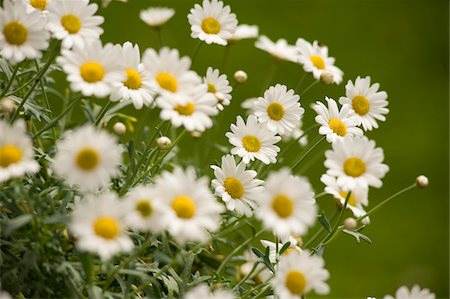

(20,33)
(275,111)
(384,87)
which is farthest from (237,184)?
(384,87)

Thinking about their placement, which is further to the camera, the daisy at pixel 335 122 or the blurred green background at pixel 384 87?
the blurred green background at pixel 384 87

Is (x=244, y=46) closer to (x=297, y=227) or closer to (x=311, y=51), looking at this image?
(x=311, y=51)

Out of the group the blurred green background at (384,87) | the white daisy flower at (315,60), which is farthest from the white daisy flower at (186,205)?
the blurred green background at (384,87)

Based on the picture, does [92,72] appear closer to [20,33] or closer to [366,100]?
[20,33]

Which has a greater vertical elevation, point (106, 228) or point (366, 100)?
point (366, 100)

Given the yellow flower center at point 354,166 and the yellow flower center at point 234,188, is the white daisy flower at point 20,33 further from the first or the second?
the yellow flower center at point 354,166

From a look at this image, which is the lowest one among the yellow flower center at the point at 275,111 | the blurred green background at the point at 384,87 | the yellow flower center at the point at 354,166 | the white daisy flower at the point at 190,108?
the white daisy flower at the point at 190,108

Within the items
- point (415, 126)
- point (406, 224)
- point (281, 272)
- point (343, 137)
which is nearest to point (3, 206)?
point (281, 272)
